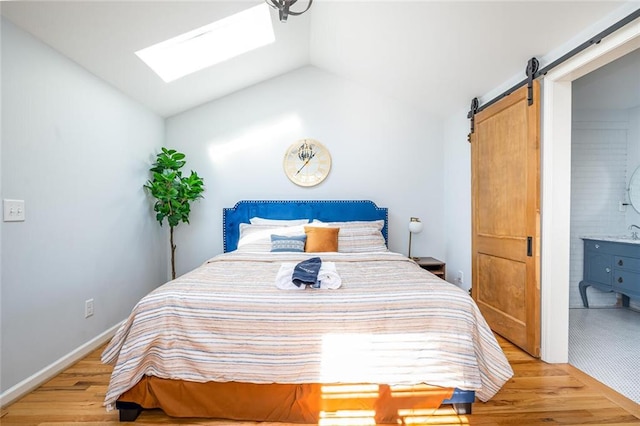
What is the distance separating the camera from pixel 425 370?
67.7 inches

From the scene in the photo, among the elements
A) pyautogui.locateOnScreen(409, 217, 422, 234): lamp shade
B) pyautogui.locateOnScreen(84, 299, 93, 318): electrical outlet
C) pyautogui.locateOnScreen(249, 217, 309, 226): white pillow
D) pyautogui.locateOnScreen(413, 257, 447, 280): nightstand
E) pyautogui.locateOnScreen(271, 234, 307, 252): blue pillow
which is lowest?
pyautogui.locateOnScreen(84, 299, 93, 318): electrical outlet

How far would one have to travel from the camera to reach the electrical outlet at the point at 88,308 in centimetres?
261

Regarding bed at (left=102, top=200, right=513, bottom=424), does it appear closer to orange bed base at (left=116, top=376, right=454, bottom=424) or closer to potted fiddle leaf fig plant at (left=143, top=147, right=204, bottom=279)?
orange bed base at (left=116, top=376, right=454, bottom=424)

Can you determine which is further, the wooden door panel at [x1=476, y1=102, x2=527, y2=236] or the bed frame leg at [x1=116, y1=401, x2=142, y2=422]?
the wooden door panel at [x1=476, y1=102, x2=527, y2=236]

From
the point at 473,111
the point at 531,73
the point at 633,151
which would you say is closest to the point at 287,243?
the point at 473,111

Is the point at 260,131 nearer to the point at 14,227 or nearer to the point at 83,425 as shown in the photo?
the point at 14,227

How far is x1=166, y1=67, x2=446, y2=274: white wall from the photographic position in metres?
4.07

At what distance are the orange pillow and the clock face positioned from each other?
88cm

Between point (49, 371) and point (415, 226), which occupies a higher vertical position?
point (415, 226)

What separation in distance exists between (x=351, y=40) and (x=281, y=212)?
2014 millimetres

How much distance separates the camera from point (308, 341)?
1.72 meters

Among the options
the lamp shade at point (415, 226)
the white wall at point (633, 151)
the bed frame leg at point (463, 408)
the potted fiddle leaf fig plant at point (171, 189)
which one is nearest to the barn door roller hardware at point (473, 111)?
the lamp shade at point (415, 226)

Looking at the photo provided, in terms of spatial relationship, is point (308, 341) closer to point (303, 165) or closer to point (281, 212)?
point (281, 212)

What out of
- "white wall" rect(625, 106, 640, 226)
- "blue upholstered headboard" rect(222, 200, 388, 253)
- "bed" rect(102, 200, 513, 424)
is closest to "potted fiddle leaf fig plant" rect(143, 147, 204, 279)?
"blue upholstered headboard" rect(222, 200, 388, 253)
